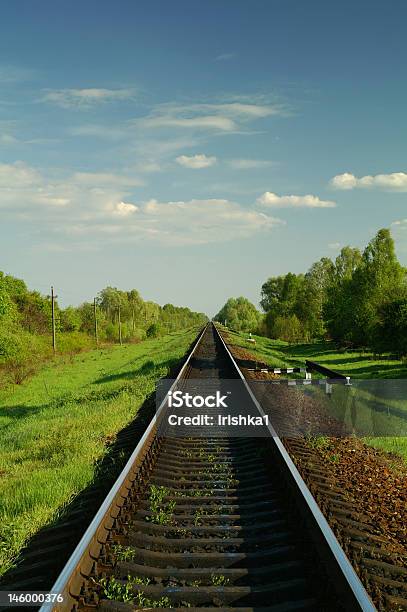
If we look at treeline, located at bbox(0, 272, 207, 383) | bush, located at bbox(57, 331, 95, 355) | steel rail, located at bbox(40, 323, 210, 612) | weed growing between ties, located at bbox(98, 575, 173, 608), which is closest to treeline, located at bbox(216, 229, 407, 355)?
treeline, located at bbox(0, 272, 207, 383)

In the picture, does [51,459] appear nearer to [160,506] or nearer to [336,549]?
[160,506]

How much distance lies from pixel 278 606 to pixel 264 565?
26.1 inches

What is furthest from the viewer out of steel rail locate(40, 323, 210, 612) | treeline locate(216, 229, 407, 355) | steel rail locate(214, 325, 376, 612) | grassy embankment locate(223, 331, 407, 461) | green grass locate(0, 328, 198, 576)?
treeline locate(216, 229, 407, 355)

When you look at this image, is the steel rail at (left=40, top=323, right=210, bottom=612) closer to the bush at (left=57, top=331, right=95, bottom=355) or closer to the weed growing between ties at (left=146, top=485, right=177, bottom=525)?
the weed growing between ties at (left=146, top=485, right=177, bottom=525)

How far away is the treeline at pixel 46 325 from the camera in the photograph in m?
30.3

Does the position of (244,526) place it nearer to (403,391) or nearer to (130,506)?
(130,506)

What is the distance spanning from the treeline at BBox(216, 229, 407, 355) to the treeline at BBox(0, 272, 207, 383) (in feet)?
57.8

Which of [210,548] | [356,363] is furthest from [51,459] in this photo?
[356,363]

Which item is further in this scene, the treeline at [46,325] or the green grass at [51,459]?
the treeline at [46,325]

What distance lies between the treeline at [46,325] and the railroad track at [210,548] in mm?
23490

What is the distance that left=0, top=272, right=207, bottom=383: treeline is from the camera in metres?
30.3

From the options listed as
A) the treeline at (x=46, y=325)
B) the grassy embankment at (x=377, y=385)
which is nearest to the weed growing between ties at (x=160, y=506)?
the grassy embankment at (x=377, y=385)

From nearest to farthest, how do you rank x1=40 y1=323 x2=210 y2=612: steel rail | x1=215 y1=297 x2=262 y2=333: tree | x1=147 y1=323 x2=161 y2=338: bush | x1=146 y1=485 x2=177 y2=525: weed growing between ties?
x1=40 y1=323 x2=210 y2=612: steel rail, x1=146 y1=485 x2=177 y2=525: weed growing between ties, x1=147 y1=323 x2=161 y2=338: bush, x1=215 y1=297 x2=262 y2=333: tree

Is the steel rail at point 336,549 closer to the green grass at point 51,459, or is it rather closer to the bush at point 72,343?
the green grass at point 51,459
